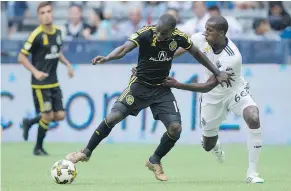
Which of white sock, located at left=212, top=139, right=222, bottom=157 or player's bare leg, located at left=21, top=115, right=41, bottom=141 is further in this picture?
player's bare leg, located at left=21, top=115, right=41, bottom=141

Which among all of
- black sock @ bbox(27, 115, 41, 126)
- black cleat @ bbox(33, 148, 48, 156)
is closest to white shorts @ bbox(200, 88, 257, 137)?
black cleat @ bbox(33, 148, 48, 156)

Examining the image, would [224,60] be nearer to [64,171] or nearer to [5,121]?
[64,171]

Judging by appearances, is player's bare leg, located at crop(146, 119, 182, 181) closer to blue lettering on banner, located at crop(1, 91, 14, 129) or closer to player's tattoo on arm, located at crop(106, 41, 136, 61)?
player's tattoo on arm, located at crop(106, 41, 136, 61)

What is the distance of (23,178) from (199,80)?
6061 millimetres

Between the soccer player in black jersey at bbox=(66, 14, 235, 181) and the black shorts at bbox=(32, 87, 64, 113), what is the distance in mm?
3908

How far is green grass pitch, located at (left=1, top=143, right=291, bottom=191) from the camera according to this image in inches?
407

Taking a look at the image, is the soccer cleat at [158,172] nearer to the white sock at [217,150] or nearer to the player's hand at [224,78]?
the player's hand at [224,78]

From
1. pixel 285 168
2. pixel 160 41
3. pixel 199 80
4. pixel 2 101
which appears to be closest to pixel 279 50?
pixel 199 80

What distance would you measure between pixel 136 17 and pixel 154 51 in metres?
8.35

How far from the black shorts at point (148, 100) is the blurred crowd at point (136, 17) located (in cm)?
701

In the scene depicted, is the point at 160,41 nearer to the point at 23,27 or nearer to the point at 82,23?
the point at 82,23

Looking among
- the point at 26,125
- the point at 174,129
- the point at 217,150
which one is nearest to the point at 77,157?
the point at 174,129

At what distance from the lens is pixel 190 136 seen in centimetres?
1703

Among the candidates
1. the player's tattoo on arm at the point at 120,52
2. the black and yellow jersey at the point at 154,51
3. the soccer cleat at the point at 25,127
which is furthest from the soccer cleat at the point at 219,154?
the soccer cleat at the point at 25,127
